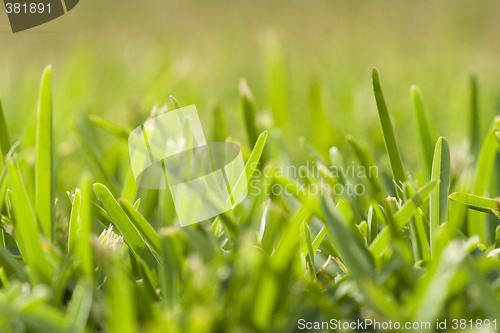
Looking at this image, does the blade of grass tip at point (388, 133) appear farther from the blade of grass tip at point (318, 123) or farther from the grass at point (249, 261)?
the blade of grass tip at point (318, 123)

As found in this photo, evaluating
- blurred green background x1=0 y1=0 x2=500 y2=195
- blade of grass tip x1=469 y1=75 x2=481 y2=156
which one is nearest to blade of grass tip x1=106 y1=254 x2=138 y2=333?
blurred green background x1=0 y1=0 x2=500 y2=195

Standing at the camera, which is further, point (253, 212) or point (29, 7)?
point (29, 7)

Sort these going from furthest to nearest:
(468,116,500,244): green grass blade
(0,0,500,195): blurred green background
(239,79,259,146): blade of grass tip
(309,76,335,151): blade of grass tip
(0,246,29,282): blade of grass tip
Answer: (0,0,500,195): blurred green background
(309,76,335,151): blade of grass tip
(239,79,259,146): blade of grass tip
(468,116,500,244): green grass blade
(0,246,29,282): blade of grass tip

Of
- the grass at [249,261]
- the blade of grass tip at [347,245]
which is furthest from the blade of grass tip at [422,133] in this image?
the blade of grass tip at [347,245]

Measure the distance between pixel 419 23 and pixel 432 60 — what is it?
22.3 inches

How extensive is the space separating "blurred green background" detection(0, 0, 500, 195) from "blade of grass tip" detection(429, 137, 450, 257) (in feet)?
0.61

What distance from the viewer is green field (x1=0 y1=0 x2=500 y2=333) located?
33 cm

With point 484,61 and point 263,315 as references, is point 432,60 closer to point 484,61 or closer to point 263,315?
point 484,61

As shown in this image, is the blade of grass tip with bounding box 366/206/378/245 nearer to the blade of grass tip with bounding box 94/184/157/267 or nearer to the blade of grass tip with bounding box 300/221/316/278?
the blade of grass tip with bounding box 300/221/316/278

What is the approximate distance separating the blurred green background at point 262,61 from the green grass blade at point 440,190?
7.3 inches

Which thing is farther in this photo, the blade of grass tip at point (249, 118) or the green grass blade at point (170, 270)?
the blade of grass tip at point (249, 118)

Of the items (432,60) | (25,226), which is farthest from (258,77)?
(25,226)

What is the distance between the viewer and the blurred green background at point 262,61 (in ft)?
3.43

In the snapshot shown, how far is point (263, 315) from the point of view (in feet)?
1.07
